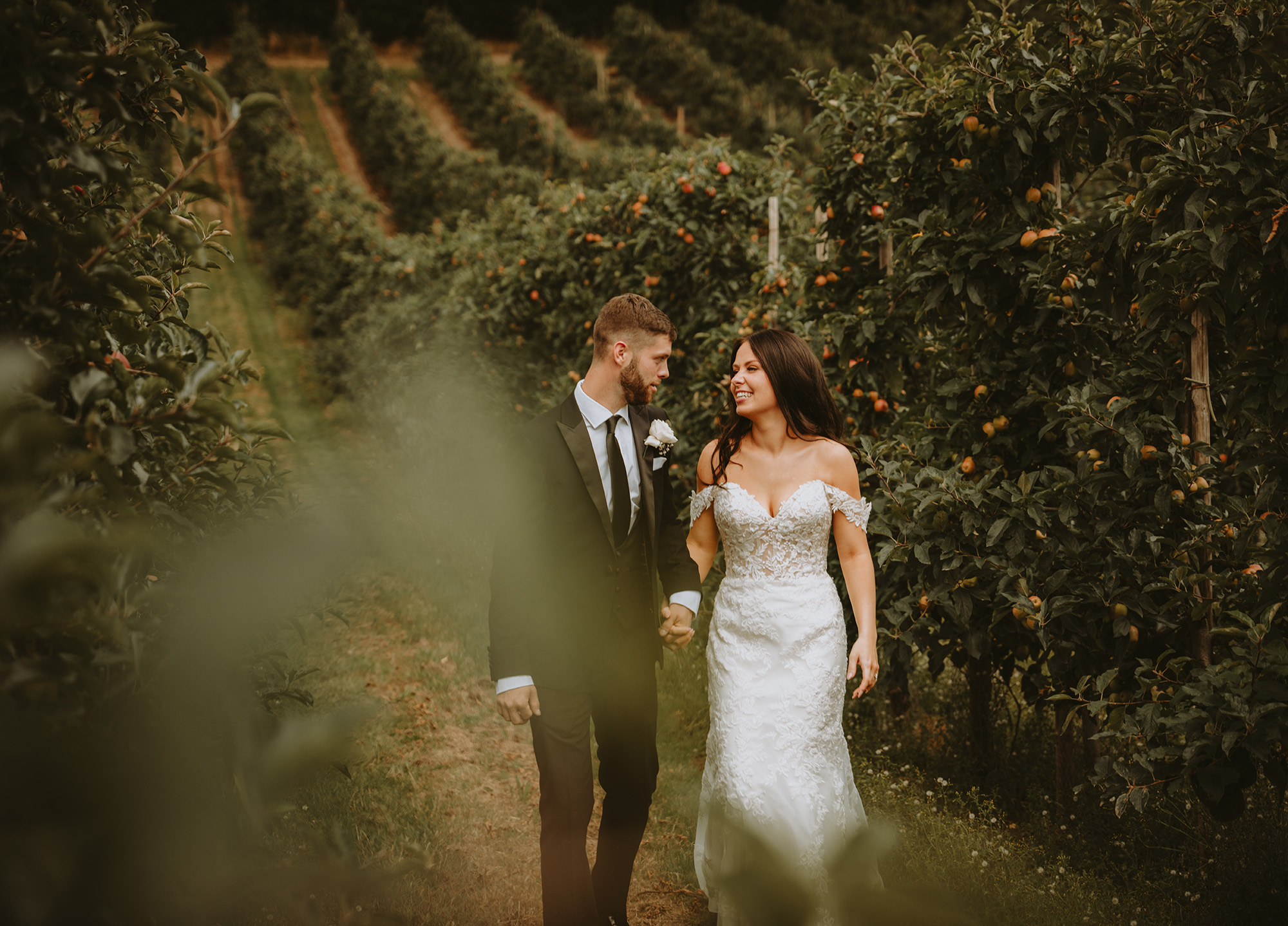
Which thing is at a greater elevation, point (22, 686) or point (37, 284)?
point (37, 284)

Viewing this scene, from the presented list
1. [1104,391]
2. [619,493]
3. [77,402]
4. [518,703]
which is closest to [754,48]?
[1104,391]

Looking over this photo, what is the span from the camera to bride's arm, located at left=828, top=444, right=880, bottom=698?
2.82 m

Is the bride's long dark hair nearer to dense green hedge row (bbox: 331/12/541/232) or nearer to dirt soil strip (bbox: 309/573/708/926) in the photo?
dirt soil strip (bbox: 309/573/708/926)

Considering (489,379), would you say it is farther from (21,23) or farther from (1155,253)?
(21,23)

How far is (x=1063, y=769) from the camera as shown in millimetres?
3453

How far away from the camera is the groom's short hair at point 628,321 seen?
9.07 ft

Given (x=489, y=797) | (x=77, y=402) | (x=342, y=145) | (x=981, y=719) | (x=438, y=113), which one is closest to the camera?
(x=77, y=402)

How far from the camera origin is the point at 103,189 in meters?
1.87

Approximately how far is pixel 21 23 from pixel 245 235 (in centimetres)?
2369

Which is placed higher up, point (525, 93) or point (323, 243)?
point (525, 93)

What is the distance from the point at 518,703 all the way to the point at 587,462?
81cm

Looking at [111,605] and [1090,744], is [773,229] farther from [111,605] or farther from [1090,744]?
[111,605]

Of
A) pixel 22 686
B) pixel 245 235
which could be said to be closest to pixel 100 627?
pixel 22 686

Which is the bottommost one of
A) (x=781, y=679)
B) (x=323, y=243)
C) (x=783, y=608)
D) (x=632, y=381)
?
(x=781, y=679)
